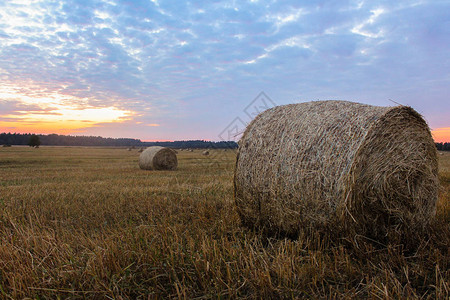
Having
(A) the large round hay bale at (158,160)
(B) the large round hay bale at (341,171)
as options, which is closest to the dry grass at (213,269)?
(B) the large round hay bale at (341,171)

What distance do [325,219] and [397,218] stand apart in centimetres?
122

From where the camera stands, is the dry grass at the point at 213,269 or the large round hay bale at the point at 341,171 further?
the large round hay bale at the point at 341,171

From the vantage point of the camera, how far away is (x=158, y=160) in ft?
51.7

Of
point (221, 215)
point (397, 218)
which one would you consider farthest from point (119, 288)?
point (397, 218)

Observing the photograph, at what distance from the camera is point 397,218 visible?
4.07m

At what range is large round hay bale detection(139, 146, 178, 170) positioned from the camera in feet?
51.3

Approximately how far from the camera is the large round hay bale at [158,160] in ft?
51.3

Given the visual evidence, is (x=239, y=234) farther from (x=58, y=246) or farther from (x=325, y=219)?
(x=58, y=246)

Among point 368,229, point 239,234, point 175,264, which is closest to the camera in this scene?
point 175,264

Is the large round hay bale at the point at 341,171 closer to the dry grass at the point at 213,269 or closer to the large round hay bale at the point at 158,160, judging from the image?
the dry grass at the point at 213,269

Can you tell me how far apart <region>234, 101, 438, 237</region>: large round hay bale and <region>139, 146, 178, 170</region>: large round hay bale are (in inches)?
458

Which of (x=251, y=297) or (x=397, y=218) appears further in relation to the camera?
(x=397, y=218)

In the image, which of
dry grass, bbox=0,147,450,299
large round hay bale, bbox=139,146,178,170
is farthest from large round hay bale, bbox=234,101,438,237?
large round hay bale, bbox=139,146,178,170

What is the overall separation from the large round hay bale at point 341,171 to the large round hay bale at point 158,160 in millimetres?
11644
